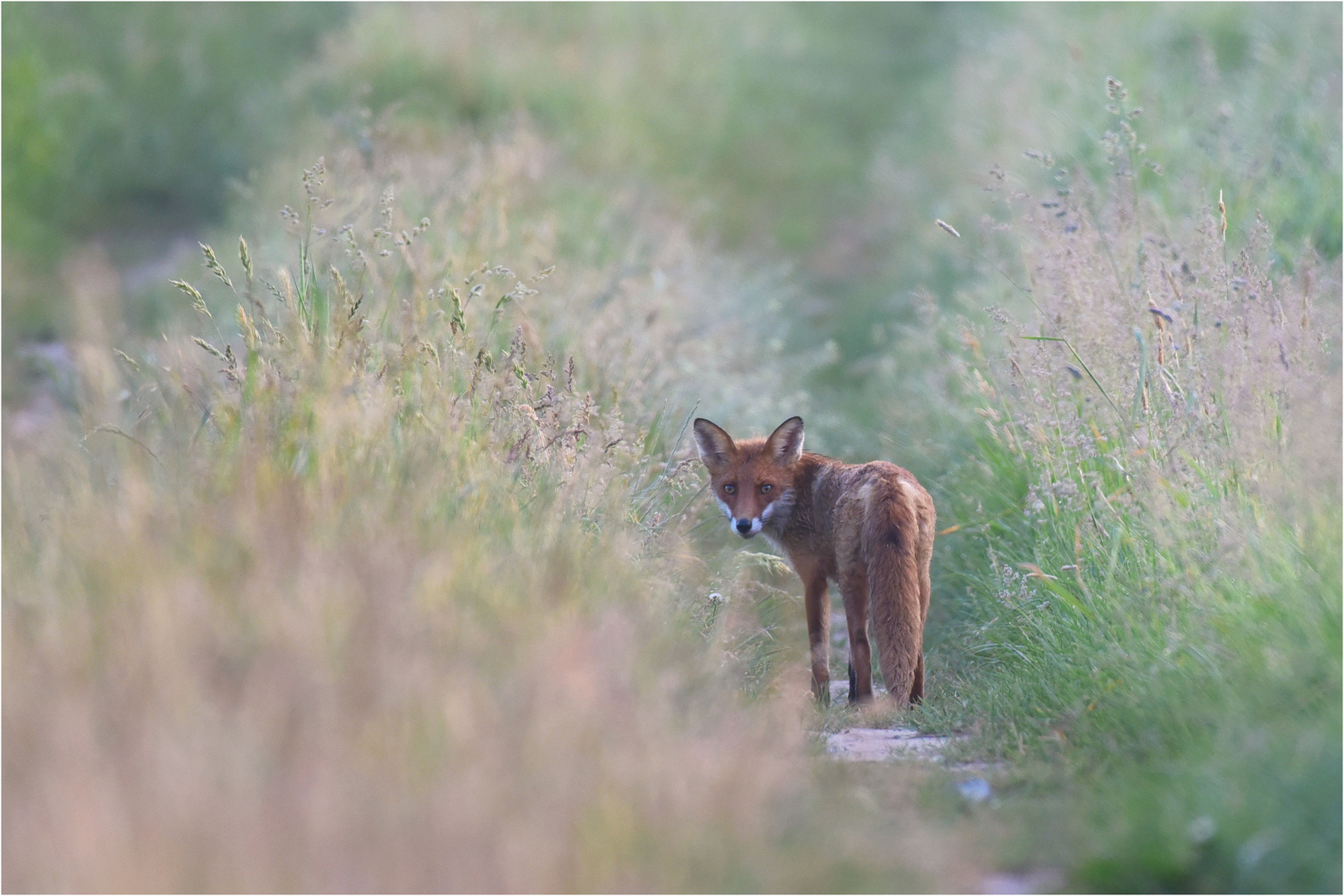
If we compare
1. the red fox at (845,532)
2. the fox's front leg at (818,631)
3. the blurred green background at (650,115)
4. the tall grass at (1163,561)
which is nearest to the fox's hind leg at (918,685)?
the red fox at (845,532)

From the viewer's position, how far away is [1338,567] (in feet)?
11.4

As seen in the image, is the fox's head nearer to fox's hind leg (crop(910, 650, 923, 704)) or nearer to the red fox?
the red fox

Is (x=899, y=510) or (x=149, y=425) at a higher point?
(x=149, y=425)

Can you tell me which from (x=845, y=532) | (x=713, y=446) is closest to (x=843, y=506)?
(x=845, y=532)

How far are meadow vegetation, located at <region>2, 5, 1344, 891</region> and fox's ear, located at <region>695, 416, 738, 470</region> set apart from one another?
105mm

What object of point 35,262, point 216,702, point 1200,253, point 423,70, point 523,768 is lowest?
point 523,768

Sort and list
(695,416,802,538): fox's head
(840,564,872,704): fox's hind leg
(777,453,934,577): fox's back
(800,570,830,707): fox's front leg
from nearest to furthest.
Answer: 1. (777,453,934,577): fox's back
2. (840,564,872,704): fox's hind leg
3. (800,570,830,707): fox's front leg
4. (695,416,802,538): fox's head

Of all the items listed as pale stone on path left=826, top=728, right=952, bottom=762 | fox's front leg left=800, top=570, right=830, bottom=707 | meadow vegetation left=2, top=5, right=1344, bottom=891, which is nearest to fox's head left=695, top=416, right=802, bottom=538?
meadow vegetation left=2, top=5, right=1344, bottom=891

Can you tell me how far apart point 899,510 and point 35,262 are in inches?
351

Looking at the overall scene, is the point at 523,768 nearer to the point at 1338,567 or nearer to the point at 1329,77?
the point at 1338,567

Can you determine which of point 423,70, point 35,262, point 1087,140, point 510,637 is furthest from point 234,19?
point 510,637

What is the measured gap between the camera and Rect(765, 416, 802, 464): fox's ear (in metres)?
5.61

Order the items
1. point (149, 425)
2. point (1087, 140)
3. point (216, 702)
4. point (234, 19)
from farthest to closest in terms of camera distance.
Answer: point (234, 19) < point (1087, 140) < point (149, 425) < point (216, 702)

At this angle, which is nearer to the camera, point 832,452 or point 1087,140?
point 832,452
